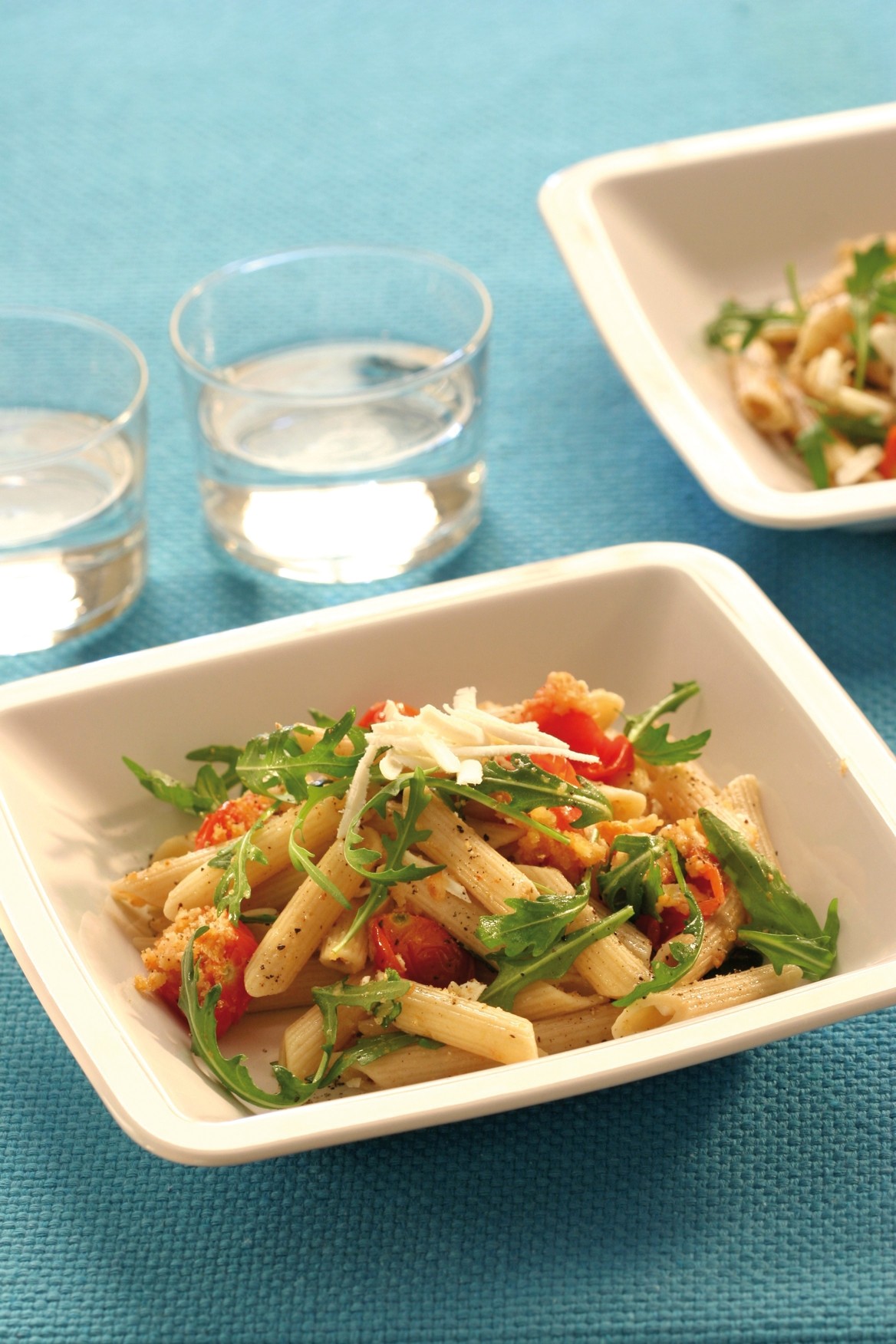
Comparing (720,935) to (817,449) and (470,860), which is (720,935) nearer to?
(470,860)

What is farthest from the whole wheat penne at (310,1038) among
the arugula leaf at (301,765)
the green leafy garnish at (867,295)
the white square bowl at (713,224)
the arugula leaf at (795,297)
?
the arugula leaf at (795,297)

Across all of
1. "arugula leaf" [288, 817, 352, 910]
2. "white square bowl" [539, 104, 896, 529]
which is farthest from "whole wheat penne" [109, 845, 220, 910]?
"white square bowl" [539, 104, 896, 529]

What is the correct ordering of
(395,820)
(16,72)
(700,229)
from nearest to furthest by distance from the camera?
(395,820)
(700,229)
(16,72)

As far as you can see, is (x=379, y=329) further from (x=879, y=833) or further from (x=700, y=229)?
(x=879, y=833)

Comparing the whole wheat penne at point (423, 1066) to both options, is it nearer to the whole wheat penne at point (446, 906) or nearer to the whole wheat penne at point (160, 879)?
the whole wheat penne at point (446, 906)

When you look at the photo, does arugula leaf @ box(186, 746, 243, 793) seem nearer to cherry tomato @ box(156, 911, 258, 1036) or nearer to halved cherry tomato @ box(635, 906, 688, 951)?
cherry tomato @ box(156, 911, 258, 1036)

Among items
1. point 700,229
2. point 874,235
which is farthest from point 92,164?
point 874,235

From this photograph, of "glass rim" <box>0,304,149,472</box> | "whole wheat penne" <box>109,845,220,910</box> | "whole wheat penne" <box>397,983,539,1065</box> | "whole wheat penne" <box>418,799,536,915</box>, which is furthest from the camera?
"glass rim" <box>0,304,149,472</box>
